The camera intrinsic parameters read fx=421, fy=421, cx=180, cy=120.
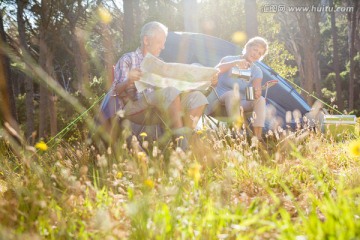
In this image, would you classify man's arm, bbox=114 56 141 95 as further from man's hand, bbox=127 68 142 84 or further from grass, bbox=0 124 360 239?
grass, bbox=0 124 360 239

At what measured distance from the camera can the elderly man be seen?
3324 mm

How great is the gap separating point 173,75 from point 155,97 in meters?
0.27

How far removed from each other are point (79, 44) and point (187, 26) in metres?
6.48

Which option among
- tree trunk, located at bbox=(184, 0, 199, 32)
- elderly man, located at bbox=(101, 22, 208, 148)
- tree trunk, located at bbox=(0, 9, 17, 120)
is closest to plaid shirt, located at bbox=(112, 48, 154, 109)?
elderly man, located at bbox=(101, 22, 208, 148)

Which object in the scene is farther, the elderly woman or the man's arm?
the elderly woman

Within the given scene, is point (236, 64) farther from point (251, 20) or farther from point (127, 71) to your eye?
point (251, 20)

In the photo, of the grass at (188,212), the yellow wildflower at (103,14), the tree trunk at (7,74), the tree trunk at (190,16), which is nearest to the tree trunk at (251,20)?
the tree trunk at (190,16)

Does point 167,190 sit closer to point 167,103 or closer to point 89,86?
point 167,103

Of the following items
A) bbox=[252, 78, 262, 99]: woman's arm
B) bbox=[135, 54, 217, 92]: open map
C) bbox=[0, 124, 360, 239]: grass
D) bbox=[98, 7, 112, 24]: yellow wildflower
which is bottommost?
bbox=[0, 124, 360, 239]: grass

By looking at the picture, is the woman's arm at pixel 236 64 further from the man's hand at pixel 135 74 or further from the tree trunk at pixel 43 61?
the tree trunk at pixel 43 61

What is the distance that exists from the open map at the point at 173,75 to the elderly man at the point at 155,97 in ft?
0.29

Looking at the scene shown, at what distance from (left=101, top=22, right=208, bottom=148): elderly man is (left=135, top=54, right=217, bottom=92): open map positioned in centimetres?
9

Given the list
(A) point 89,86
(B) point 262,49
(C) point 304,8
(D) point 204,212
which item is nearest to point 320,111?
(B) point 262,49

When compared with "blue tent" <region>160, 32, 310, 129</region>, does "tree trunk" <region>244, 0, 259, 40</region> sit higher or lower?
higher
